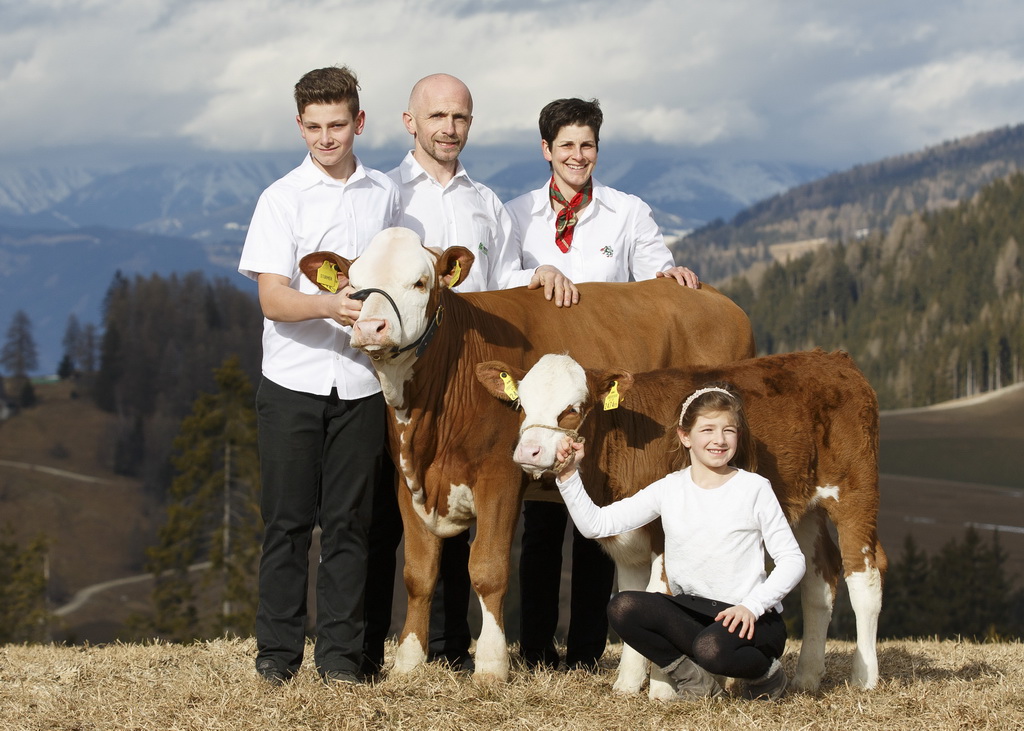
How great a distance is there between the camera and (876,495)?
24.8 feet

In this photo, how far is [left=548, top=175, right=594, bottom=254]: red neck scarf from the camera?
28.1 feet

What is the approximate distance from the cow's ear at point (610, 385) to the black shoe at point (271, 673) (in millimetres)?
2593

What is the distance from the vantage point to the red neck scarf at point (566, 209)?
8.57 meters

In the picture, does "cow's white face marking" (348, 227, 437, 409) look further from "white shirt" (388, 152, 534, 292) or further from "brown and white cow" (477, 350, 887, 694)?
"white shirt" (388, 152, 534, 292)

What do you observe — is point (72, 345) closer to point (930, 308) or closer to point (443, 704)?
point (930, 308)

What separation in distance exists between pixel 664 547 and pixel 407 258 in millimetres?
2302

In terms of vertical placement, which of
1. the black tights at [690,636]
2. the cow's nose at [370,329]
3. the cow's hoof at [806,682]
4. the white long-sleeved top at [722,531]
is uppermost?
the cow's nose at [370,329]

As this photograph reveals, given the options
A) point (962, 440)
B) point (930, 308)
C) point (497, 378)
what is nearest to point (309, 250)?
point (497, 378)

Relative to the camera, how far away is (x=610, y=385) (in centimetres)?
683

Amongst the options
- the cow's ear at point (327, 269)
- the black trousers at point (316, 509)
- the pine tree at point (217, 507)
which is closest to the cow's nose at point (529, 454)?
the black trousers at point (316, 509)

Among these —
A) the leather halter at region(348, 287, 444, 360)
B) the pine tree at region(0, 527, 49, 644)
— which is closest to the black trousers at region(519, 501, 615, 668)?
the leather halter at region(348, 287, 444, 360)

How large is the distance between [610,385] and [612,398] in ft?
0.30

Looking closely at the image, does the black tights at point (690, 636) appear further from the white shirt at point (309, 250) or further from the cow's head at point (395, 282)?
the white shirt at point (309, 250)

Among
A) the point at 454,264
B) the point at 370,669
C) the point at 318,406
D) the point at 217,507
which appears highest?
the point at 454,264
